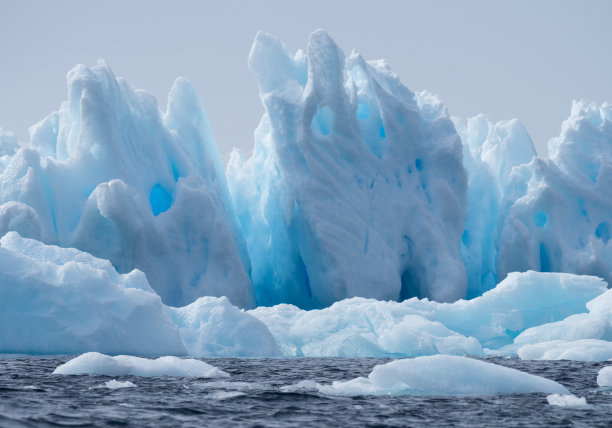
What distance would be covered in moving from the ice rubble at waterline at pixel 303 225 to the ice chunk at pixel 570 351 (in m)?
0.06

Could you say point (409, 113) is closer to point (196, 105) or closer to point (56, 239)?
point (196, 105)

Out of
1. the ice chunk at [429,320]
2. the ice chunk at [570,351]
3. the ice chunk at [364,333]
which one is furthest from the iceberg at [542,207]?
the ice chunk at [570,351]

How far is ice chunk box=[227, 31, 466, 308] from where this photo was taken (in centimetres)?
2584

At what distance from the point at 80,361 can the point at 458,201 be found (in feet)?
63.7

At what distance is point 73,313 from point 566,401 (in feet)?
29.7

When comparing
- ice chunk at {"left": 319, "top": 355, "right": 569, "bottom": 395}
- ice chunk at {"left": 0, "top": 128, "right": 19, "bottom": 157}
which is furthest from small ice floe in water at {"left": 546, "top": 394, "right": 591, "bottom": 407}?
ice chunk at {"left": 0, "top": 128, "right": 19, "bottom": 157}

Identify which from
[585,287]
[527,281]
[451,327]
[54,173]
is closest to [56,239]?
[54,173]

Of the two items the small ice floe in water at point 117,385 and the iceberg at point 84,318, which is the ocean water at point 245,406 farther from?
the iceberg at point 84,318

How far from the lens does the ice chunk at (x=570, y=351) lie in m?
14.3

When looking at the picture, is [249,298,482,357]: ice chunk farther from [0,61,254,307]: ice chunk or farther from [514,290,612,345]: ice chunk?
[0,61,254,307]: ice chunk

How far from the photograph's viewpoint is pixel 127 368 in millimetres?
10656

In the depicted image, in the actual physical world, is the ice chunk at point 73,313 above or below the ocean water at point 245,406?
above

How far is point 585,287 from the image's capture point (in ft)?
65.2

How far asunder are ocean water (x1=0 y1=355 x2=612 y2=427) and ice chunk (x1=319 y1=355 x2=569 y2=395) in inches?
6.7
